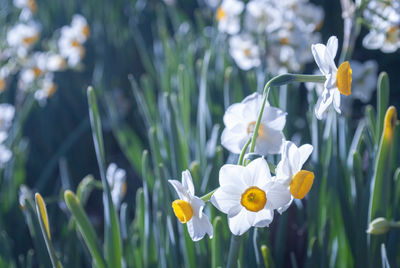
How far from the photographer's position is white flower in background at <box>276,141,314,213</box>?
0.54 metres

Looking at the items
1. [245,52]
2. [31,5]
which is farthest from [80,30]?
[245,52]

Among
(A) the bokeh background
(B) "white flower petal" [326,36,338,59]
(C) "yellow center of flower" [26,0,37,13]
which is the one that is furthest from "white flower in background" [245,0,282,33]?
(C) "yellow center of flower" [26,0,37,13]

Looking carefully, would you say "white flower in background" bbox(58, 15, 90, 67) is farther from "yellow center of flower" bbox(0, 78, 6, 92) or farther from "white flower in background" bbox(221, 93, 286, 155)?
"white flower in background" bbox(221, 93, 286, 155)

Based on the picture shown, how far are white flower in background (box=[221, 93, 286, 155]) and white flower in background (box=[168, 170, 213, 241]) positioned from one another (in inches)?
5.2

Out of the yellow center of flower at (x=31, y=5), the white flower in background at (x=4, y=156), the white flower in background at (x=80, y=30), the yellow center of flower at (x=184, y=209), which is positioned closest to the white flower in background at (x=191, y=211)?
the yellow center of flower at (x=184, y=209)

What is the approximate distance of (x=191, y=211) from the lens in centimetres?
58

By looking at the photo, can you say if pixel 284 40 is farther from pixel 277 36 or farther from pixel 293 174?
pixel 293 174

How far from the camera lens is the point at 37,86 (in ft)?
5.95

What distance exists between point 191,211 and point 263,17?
Answer: 3.45 feet

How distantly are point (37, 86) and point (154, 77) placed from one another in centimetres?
54

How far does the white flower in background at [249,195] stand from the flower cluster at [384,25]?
0.58 m

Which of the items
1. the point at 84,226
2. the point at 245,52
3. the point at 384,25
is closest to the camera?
the point at 84,226

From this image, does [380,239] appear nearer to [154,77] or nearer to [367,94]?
[367,94]

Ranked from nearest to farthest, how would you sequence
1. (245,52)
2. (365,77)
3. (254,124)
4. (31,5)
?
(254,124), (365,77), (245,52), (31,5)
